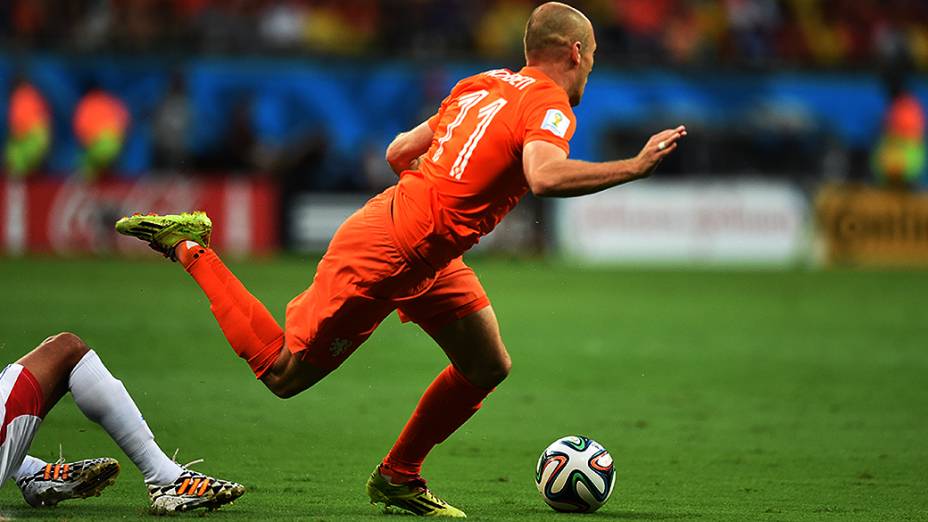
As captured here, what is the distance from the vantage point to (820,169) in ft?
84.0

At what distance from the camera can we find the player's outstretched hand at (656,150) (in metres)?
5.50

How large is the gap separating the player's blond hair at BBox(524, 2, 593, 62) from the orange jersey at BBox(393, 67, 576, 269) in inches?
3.9

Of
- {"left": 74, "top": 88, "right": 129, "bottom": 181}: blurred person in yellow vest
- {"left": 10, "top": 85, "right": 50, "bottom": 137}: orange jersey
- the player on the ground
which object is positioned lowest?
{"left": 74, "top": 88, "right": 129, "bottom": 181}: blurred person in yellow vest

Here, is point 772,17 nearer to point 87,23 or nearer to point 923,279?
point 923,279

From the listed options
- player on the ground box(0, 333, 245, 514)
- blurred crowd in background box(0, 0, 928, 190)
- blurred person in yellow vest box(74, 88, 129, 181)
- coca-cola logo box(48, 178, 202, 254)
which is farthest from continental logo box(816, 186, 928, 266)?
player on the ground box(0, 333, 245, 514)

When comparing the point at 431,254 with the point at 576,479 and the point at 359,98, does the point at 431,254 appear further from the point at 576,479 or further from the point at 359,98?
the point at 359,98

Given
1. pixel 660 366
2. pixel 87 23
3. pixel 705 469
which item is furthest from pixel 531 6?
pixel 705 469

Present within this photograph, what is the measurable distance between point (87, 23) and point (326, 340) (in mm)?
19683

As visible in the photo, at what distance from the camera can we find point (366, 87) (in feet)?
80.7

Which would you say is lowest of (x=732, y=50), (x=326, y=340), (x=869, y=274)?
(x=869, y=274)

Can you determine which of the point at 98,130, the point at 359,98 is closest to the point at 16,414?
the point at 98,130

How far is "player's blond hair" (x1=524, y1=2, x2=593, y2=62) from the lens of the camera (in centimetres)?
614

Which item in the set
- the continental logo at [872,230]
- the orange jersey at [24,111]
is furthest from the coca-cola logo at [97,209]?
the continental logo at [872,230]

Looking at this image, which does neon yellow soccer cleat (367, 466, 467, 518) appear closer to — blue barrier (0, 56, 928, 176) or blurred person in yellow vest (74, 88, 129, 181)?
blurred person in yellow vest (74, 88, 129, 181)
